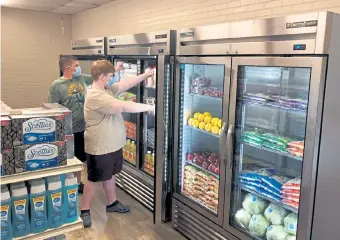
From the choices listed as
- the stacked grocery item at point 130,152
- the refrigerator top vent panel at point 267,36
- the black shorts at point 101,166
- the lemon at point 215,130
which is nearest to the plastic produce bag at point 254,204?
the lemon at point 215,130

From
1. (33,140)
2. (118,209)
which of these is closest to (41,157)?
(33,140)

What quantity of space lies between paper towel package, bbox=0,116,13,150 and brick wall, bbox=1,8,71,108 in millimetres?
5867

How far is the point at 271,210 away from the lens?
2.69 meters

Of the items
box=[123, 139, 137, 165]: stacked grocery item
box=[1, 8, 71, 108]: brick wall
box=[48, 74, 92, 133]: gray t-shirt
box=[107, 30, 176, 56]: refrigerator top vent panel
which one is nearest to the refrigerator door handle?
box=[107, 30, 176, 56]: refrigerator top vent panel

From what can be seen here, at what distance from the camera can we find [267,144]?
262cm

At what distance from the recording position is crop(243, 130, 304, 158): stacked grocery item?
237cm

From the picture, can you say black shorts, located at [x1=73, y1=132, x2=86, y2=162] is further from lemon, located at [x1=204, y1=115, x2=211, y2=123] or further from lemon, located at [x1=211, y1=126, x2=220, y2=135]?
lemon, located at [x1=211, y1=126, x2=220, y2=135]

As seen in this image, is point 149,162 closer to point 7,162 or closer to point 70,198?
point 70,198

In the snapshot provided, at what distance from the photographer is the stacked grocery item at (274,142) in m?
2.37

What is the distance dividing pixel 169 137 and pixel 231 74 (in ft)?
3.57

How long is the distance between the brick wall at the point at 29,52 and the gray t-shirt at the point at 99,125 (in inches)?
184

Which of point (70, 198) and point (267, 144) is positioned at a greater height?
point (267, 144)

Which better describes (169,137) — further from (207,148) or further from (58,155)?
(58,155)

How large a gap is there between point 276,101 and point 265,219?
997mm
